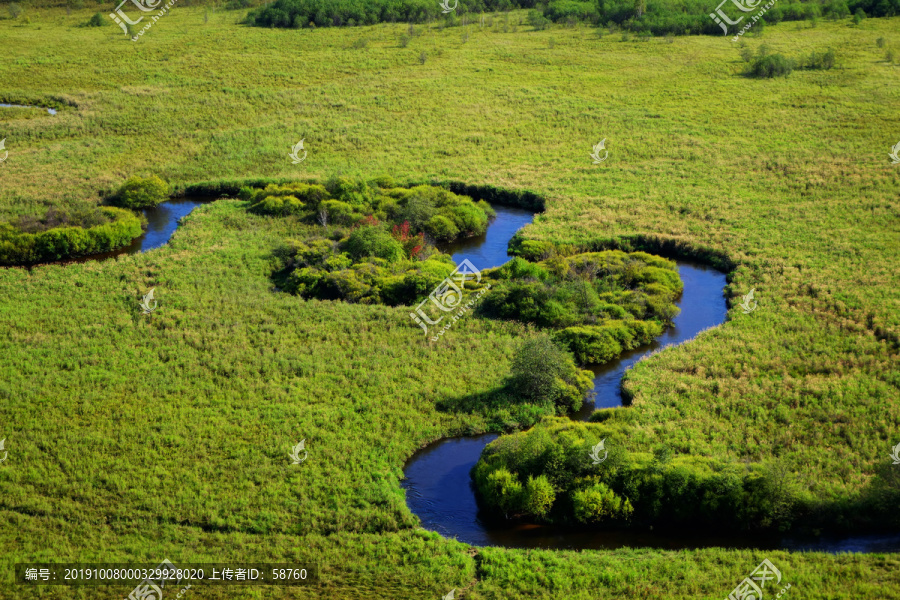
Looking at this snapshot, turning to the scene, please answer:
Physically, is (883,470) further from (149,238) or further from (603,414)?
(149,238)
